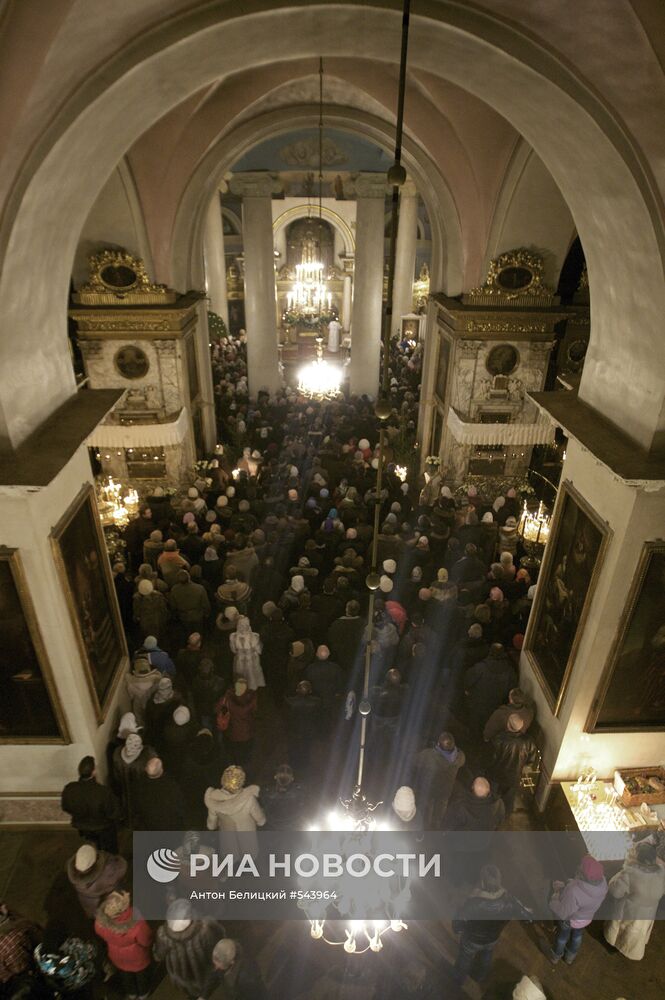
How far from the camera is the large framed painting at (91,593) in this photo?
18.7 feet

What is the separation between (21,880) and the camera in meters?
6.09

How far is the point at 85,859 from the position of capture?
5.02 metres

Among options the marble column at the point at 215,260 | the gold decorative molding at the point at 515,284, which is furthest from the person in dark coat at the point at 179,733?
the marble column at the point at 215,260

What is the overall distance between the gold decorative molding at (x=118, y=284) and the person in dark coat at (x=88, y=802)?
27.0 ft

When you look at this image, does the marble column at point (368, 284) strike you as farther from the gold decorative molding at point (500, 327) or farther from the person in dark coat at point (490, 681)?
the person in dark coat at point (490, 681)

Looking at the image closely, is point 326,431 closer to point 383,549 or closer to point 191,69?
point 383,549

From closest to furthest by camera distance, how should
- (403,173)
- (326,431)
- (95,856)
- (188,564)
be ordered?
(403,173), (95,856), (188,564), (326,431)

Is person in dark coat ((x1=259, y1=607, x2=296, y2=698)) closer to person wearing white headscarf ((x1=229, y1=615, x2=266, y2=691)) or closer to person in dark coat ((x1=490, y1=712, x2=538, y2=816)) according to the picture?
person wearing white headscarf ((x1=229, y1=615, x2=266, y2=691))

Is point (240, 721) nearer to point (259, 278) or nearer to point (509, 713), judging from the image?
point (509, 713)

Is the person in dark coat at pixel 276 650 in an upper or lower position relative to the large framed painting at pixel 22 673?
lower

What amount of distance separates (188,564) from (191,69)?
18.8 feet

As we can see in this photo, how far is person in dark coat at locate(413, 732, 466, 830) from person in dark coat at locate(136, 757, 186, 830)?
7.45 feet

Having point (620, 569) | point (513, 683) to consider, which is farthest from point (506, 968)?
point (620, 569)

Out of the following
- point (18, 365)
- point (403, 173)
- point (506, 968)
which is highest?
point (403, 173)
